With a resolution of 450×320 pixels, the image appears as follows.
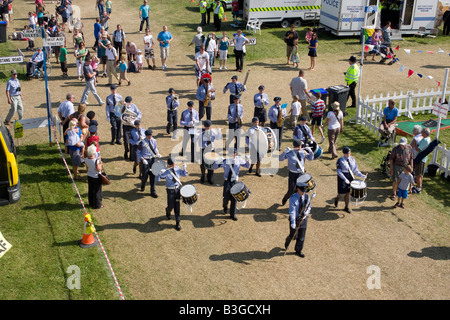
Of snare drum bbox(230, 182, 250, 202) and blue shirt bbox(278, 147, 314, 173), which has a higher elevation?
blue shirt bbox(278, 147, 314, 173)

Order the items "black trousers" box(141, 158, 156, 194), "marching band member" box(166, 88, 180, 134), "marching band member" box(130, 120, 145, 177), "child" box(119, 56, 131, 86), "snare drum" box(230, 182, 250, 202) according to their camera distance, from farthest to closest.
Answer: "child" box(119, 56, 131, 86), "marching band member" box(166, 88, 180, 134), "marching band member" box(130, 120, 145, 177), "black trousers" box(141, 158, 156, 194), "snare drum" box(230, 182, 250, 202)

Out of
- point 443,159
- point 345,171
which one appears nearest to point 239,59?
point 443,159

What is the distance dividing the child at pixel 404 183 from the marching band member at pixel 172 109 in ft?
25.4

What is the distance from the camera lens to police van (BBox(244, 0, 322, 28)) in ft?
100

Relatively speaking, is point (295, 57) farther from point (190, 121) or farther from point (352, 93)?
point (190, 121)

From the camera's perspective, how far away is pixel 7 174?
14.0 m

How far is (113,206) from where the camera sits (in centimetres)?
1465

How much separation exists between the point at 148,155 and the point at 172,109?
379cm

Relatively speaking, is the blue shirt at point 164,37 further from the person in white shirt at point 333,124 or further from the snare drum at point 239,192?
the snare drum at point 239,192

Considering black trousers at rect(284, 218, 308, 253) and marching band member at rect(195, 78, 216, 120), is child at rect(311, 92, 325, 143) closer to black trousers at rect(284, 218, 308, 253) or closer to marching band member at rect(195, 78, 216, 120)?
marching band member at rect(195, 78, 216, 120)

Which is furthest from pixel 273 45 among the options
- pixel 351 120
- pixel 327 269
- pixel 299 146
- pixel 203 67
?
pixel 327 269

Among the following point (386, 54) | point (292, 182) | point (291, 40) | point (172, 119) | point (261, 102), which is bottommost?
point (292, 182)

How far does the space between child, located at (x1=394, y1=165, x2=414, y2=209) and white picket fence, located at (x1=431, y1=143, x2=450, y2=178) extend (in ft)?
7.25

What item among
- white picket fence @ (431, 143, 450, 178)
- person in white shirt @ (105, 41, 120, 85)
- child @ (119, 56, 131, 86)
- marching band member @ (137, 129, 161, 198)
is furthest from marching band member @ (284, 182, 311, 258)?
person in white shirt @ (105, 41, 120, 85)
